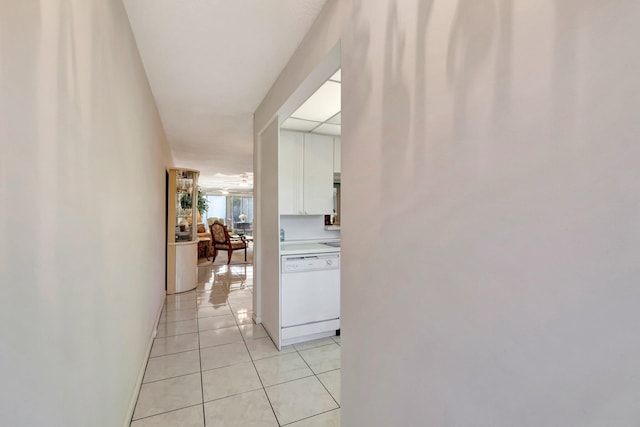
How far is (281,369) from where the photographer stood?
2312mm

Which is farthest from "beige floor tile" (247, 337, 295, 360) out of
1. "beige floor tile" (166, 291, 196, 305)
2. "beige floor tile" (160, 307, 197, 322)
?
"beige floor tile" (166, 291, 196, 305)

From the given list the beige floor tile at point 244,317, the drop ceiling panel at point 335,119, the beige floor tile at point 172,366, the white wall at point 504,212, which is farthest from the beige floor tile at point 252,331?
the drop ceiling panel at point 335,119

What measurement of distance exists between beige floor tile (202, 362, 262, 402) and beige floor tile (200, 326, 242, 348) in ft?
1.65

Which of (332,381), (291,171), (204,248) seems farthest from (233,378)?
(204,248)

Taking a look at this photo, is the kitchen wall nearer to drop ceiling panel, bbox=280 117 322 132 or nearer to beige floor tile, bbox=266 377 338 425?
drop ceiling panel, bbox=280 117 322 132

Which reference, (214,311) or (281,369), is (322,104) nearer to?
(281,369)

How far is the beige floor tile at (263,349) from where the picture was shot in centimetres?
256

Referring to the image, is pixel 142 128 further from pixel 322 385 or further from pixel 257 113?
pixel 322 385

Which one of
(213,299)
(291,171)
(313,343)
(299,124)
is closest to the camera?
(313,343)

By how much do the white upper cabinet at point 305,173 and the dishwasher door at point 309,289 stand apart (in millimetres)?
661

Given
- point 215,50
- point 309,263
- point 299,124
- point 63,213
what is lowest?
point 309,263

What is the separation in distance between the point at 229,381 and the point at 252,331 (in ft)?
3.02

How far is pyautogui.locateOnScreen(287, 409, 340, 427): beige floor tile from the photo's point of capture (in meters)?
1.71

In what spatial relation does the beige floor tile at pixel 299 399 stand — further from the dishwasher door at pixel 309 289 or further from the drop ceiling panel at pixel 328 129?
the drop ceiling panel at pixel 328 129
